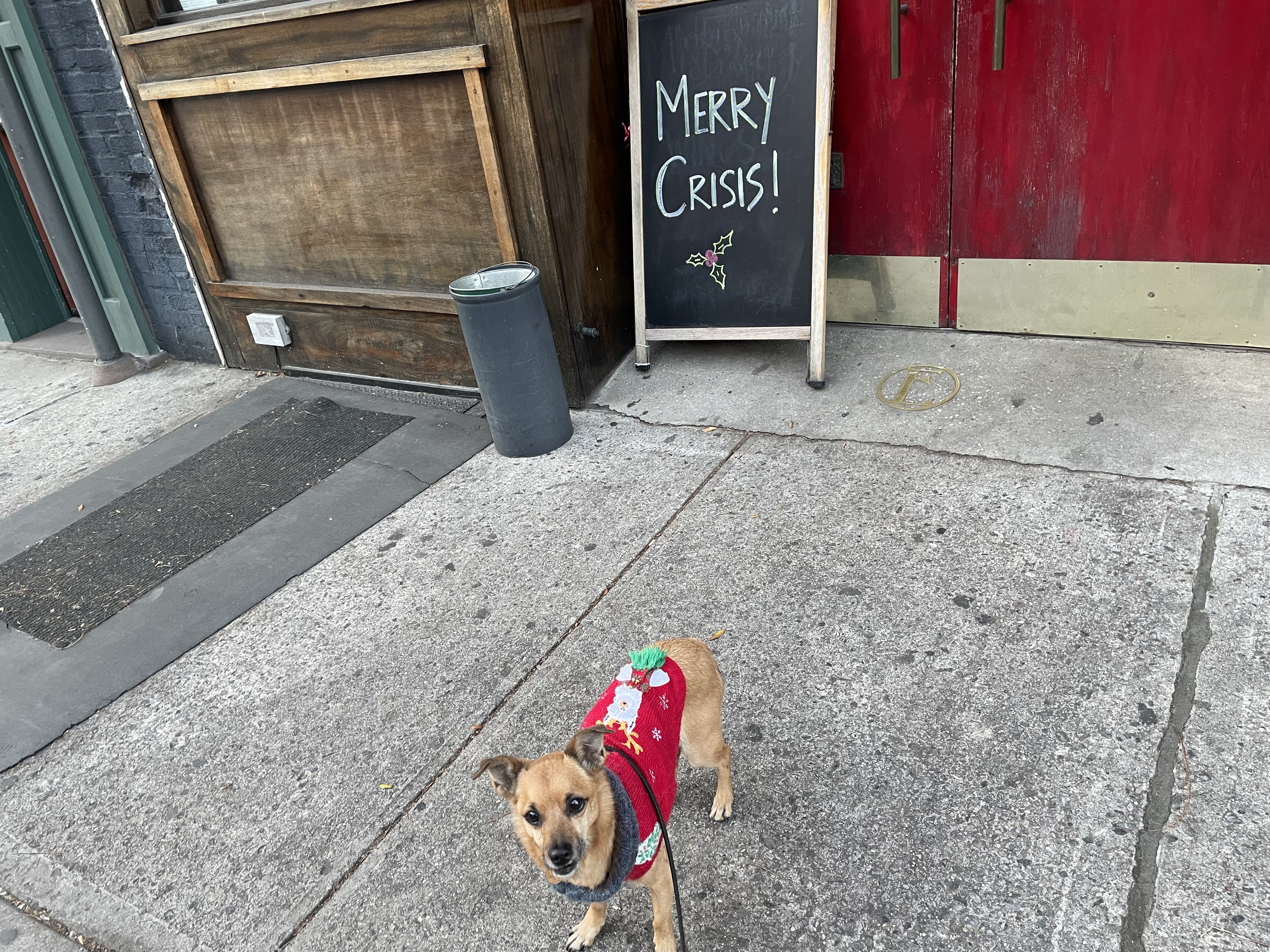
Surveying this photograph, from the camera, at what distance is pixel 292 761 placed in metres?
3.18

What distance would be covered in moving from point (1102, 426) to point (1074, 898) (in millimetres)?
2594

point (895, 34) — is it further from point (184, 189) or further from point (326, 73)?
point (184, 189)

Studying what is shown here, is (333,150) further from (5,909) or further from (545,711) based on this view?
(5,909)

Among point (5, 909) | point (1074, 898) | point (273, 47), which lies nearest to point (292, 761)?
point (5, 909)

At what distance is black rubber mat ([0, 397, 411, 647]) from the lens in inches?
169

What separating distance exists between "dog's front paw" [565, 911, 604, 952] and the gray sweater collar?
1.11 ft

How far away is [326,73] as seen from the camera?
514 cm

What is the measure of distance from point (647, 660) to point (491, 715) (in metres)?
1.07

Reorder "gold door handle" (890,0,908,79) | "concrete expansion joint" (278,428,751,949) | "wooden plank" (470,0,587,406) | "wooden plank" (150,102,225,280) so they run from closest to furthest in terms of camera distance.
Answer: "concrete expansion joint" (278,428,751,949) → "gold door handle" (890,0,908,79) → "wooden plank" (470,0,587,406) → "wooden plank" (150,102,225,280)

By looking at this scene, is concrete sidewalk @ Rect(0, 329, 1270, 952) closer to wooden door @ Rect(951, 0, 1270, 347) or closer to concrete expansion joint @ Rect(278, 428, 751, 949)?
concrete expansion joint @ Rect(278, 428, 751, 949)

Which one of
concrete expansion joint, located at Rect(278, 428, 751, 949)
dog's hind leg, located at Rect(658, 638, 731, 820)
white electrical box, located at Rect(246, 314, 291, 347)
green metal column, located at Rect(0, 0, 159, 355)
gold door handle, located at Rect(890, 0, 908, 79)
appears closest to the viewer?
dog's hind leg, located at Rect(658, 638, 731, 820)

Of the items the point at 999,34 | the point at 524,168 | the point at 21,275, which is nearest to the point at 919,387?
the point at 999,34

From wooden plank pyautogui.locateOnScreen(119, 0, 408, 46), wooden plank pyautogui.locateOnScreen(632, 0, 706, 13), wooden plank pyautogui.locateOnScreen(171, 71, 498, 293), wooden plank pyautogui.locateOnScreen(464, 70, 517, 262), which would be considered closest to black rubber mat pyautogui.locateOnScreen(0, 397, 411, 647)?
wooden plank pyautogui.locateOnScreen(171, 71, 498, 293)

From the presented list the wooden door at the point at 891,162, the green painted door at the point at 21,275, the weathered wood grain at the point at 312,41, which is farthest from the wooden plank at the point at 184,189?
the wooden door at the point at 891,162
